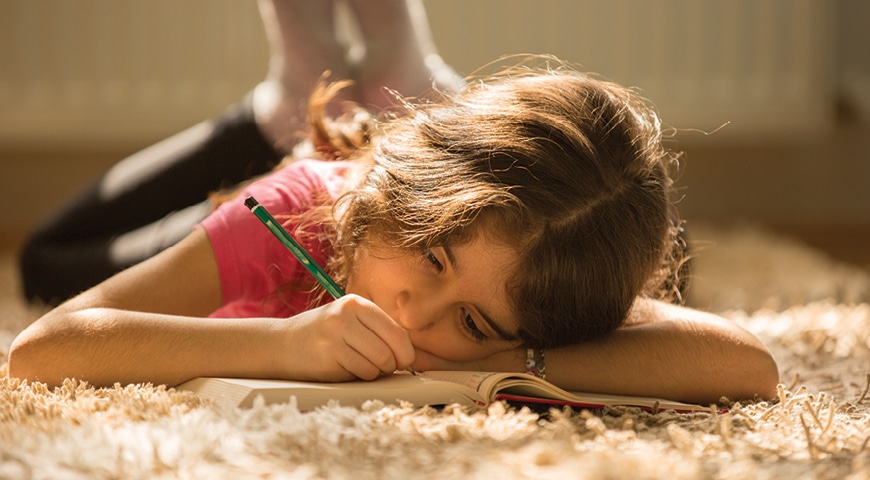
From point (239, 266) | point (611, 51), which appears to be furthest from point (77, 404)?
point (611, 51)

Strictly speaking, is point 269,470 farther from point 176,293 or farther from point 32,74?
point 32,74

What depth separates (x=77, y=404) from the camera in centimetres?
67

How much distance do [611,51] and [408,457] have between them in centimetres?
192

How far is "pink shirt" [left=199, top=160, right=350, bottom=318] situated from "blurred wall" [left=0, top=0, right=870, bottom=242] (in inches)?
54.5

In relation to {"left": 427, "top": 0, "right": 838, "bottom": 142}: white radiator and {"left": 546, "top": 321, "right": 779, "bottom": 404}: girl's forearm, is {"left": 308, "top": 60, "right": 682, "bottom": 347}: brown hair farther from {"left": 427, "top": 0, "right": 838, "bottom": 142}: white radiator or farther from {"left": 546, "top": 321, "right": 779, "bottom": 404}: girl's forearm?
{"left": 427, "top": 0, "right": 838, "bottom": 142}: white radiator

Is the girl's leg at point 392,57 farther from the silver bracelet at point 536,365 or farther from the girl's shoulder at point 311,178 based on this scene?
the silver bracelet at point 536,365

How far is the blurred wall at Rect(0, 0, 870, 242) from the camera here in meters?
2.27

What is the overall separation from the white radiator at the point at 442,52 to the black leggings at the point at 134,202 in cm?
90

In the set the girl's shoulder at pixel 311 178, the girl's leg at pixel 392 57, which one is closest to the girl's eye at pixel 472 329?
the girl's shoulder at pixel 311 178

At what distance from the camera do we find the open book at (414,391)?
68 centimetres

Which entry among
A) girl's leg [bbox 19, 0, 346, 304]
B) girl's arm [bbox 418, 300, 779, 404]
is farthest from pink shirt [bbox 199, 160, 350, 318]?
girl's leg [bbox 19, 0, 346, 304]

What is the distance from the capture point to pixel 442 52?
7.57ft

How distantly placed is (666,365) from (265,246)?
409 mm

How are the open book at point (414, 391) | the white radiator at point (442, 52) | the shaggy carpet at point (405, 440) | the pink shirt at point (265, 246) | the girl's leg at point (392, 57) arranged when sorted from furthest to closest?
1. the white radiator at point (442, 52)
2. the girl's leg at point (392, 57)
3. the pink shirt at point (265, 246)
4. the open book at point (414, 391)
5. the shaggy carpet at point (405, 440)
